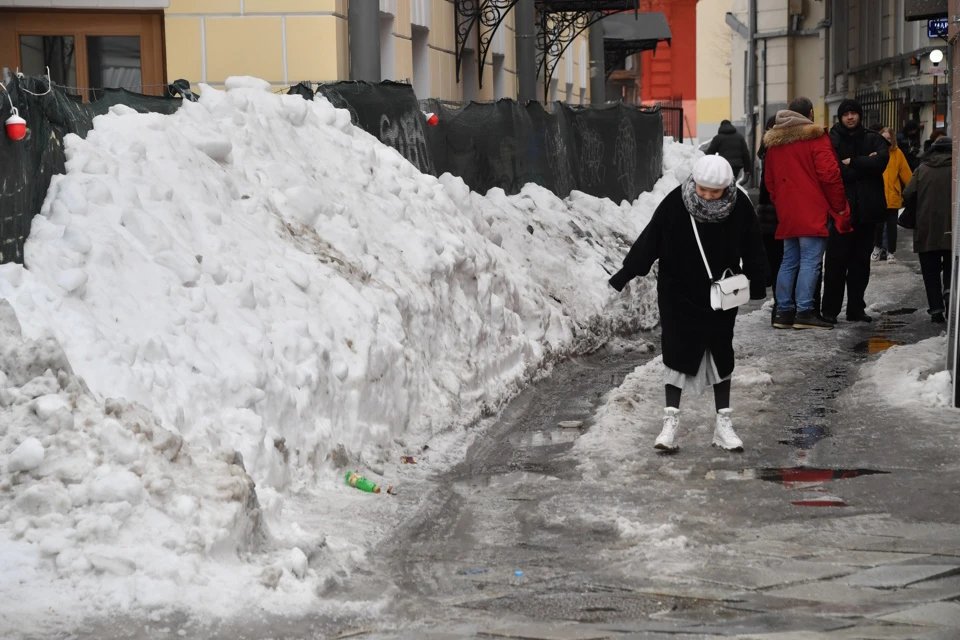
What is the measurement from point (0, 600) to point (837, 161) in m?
8.44

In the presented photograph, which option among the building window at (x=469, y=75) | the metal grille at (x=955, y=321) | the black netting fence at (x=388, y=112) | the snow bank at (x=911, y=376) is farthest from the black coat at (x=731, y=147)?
the metal grille at (x=955, y=321)

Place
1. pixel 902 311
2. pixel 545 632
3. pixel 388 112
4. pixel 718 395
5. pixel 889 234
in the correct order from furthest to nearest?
1. pixel 889 234
2. pixel 902 311
3. pixel 388 112
4. pixel 718 395
5. pixel 545 632

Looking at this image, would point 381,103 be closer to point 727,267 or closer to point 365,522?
point 727,267

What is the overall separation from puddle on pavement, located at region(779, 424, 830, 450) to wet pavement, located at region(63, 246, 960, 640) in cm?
2

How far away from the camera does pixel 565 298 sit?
11.6 m

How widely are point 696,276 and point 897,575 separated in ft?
8.77

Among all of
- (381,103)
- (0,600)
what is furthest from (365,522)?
(381,103)

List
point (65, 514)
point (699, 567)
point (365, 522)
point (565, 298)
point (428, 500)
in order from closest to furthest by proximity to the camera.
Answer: point (65, 514)
point (699, 567)
point (365, 522)
point (428, 500)
point (565, 298)

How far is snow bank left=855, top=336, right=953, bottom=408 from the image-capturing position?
26.9 feet

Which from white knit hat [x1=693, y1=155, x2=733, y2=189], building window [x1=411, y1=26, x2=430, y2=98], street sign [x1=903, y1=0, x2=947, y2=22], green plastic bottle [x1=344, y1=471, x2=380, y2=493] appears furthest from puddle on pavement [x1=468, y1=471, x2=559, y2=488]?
building window [x1=411, y1=26, x2=430, y2=98]

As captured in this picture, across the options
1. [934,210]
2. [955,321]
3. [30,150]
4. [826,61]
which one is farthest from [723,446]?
[826,61]

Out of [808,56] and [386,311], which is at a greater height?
[808,56]

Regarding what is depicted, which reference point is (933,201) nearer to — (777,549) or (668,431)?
(668,431)

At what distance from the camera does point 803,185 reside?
35.8 feet
